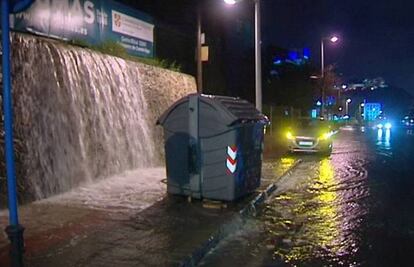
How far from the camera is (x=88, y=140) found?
40.1ft

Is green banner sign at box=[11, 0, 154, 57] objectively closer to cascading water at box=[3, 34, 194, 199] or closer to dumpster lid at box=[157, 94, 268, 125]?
cascading water at box=[3, 34, 194, 199]

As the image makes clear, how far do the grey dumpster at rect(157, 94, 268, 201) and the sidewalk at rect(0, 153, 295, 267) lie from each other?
35 centimetres

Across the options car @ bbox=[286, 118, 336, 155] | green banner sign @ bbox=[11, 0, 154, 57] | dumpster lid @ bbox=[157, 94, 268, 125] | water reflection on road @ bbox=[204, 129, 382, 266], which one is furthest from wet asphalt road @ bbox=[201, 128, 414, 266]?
car @ bbox=[286, 118, 336, 155]

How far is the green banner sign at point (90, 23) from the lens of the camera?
11.8 m

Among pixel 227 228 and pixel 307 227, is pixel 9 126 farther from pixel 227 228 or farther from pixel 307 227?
pixel 307 227

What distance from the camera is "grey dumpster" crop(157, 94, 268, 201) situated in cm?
942

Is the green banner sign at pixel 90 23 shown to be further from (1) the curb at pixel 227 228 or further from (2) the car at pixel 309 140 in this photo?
(2) the car at pixel 309 140

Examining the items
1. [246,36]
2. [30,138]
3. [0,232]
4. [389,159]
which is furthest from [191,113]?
[246,36]

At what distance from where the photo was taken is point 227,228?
8.03 meters

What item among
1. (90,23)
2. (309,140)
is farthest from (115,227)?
(309,140)

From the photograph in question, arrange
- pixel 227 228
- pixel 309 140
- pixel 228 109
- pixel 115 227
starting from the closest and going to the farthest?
pixel 115 227
pixel 227 228
pixel 228 109
pixel 309 140

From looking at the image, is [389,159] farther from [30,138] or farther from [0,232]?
[0,232]

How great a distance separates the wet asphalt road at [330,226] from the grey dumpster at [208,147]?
964mm

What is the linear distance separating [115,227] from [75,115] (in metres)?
4.57
